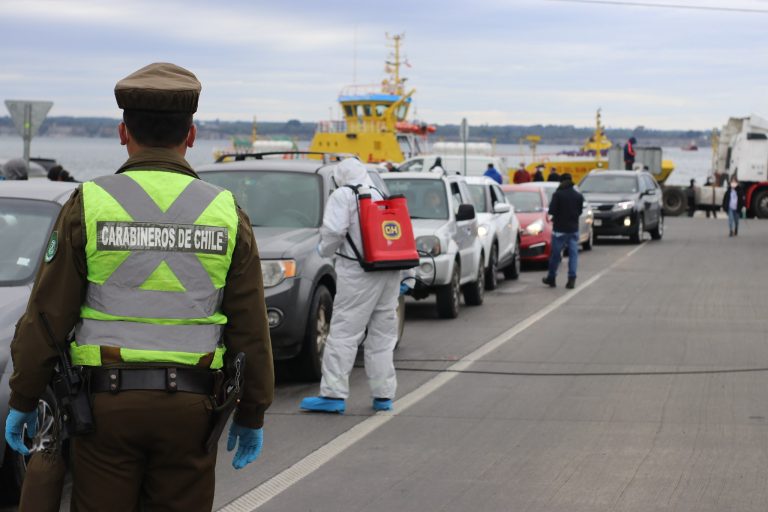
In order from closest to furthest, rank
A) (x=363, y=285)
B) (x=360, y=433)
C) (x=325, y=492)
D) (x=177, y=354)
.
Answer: (x=177, y=354) < (x=325, y=492) < (x=360, y=433) < (x=363, y=285)

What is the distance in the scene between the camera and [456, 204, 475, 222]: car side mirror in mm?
15539

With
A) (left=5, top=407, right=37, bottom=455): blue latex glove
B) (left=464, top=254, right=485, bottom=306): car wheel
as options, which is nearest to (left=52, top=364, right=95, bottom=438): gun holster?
(left=5, top=407, right=37, bottom=455): blue latex glove

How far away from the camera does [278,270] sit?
1005 cm

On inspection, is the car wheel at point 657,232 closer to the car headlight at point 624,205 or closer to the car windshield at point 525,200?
the car headlight at point 624,205

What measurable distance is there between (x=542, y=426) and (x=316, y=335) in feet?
8.02

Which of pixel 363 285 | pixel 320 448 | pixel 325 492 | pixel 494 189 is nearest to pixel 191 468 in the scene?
pixel 325 492

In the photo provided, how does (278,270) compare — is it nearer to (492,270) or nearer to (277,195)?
(277,195)

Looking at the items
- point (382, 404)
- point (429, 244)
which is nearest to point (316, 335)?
point (382, 404)

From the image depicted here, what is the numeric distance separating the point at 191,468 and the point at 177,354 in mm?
344

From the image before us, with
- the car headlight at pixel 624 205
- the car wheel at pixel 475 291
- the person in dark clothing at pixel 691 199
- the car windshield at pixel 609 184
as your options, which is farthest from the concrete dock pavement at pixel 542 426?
the person in dark clothing at pixel 691 199

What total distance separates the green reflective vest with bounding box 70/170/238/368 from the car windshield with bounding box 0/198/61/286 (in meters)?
3.62

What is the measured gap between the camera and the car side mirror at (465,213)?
15539 millimetres

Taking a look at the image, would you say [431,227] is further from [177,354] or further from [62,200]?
[177,354]

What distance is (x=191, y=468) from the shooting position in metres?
3.75
